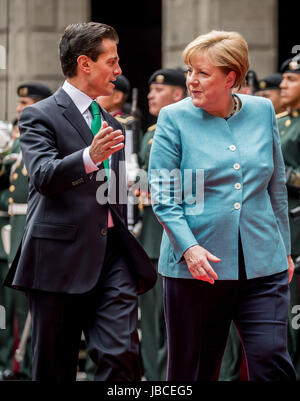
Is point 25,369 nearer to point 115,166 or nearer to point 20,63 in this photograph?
point 115,166

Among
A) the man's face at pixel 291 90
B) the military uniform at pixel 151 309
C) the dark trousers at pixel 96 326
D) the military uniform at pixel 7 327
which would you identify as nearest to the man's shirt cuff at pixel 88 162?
the dark trousers at pixel 96 326

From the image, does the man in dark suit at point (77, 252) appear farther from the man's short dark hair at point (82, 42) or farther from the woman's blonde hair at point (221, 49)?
the woman's blonde hair at point (221, 49)

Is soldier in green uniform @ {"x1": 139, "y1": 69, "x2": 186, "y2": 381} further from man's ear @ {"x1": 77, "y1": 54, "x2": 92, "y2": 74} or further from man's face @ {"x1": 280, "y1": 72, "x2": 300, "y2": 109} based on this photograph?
man's ear @ {"x1": 77, "y1": 54, "x2": 92, "y2": 74}

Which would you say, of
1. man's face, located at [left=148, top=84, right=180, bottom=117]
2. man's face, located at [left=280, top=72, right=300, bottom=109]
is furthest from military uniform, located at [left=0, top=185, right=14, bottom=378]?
man's face, located at [left=280, top=72, right=300, bottom=109]

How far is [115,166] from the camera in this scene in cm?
471

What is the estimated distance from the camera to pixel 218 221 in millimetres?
4379

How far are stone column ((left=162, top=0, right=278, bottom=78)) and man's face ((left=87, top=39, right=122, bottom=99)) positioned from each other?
513cm

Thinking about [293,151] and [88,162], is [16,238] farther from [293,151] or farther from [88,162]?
[88,162]

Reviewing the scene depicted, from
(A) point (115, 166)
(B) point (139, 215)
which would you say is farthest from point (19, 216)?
(A) point (115, 166)

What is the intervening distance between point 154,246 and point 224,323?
3.11 metres

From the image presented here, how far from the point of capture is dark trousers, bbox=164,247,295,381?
4.35 metres

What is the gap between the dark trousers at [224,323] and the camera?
14.3ft

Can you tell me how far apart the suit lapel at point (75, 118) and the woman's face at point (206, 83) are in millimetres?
470

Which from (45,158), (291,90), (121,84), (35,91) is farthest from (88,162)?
(35,91)
